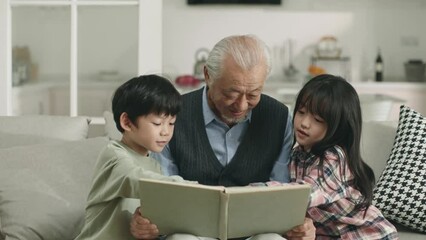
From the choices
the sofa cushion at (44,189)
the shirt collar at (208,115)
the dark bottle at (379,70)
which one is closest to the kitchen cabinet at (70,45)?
the sofa cushion at (44,189)

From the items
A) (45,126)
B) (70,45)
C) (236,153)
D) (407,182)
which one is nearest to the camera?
(236,153)

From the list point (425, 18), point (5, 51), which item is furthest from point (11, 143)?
point (425, 18)

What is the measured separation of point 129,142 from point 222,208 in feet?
1.29

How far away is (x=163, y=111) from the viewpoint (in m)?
1.87

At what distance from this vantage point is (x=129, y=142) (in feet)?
6.30

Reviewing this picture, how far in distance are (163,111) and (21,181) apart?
66cm

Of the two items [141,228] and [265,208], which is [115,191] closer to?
[141,228]

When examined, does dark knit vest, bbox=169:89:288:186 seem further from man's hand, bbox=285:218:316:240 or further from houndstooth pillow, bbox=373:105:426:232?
houndstooth pillow, bbox=373:105:426:232

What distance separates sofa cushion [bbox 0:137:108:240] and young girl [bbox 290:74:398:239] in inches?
29.8

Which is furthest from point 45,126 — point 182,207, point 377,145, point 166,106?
point 377,145

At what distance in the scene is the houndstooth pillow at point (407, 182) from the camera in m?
2.37

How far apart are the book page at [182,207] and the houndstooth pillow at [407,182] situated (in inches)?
35.0

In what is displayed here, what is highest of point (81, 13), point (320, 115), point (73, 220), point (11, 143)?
point (81, 13)

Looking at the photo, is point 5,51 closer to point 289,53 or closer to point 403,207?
point 403,207
